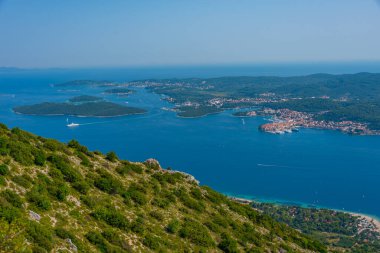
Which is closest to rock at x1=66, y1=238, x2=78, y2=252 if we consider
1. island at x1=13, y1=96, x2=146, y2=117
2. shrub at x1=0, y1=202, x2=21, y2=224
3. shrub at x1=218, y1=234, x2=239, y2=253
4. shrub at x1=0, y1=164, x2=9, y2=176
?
shrub at x1=0, y1=202, x2=21, y2=224

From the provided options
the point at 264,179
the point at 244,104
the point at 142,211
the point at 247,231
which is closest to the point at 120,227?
the point at 142,211

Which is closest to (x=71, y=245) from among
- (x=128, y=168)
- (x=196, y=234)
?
(x=196, y=234)

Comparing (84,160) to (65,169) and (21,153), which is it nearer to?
(65,169)

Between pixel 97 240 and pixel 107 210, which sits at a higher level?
pixel 107 210

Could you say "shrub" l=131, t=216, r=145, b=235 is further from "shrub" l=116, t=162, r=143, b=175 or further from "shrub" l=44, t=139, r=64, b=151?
"shrub" l=44, t=139, r=64, b=151

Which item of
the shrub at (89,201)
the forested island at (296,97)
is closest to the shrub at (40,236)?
the shrub at (89,201)
